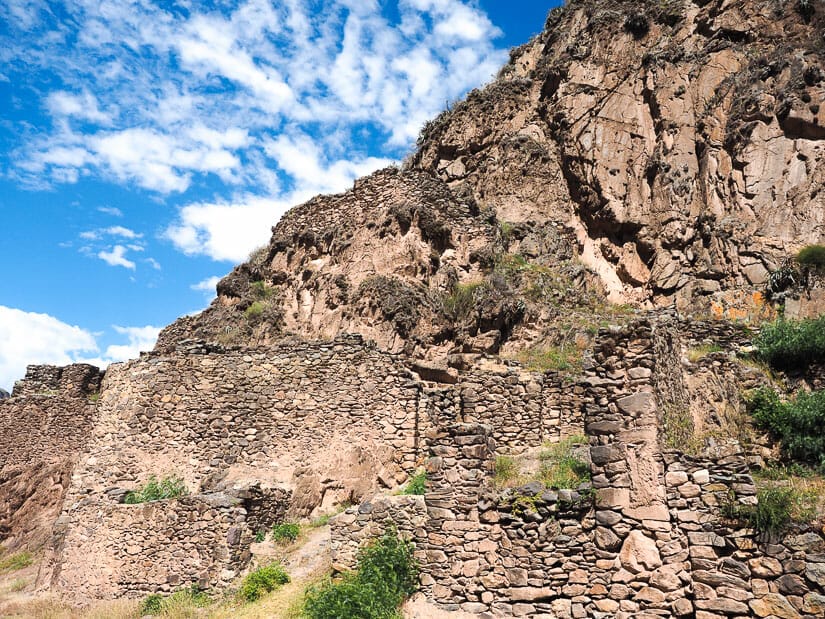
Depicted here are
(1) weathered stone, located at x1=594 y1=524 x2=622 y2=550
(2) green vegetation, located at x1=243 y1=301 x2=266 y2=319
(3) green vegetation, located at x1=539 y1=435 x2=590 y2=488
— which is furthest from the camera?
(2) green vegetation, located at x1=243 y1=301 x2=266 y2=319

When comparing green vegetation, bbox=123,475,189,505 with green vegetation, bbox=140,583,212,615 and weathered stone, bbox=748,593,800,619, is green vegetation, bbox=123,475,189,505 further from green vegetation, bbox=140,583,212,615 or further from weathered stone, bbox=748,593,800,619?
weathered stone, bbox=748,593,800,619

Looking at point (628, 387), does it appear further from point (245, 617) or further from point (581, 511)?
point (245, 617)

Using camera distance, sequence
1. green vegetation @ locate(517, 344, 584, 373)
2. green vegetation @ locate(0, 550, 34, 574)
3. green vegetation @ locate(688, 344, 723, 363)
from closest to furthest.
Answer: green vegetation @ locate(688, 344, 723, 363) < green vegetation @ locate(517, 344, 584, 373) < green vegetation @ locate(0, 550, 34, 574)

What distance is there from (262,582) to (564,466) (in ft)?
17.6

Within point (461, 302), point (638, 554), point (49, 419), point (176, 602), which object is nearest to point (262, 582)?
point (176, 602)

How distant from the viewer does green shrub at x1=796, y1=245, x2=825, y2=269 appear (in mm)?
18562

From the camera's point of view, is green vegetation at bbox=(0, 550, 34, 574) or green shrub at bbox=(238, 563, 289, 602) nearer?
green shrub at bbox=(238, 563, 289, 602)

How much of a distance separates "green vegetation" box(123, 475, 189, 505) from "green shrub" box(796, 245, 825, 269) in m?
18.8

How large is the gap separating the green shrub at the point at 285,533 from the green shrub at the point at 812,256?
16.9 meters

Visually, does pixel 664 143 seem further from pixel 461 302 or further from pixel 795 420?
pixel 795 420

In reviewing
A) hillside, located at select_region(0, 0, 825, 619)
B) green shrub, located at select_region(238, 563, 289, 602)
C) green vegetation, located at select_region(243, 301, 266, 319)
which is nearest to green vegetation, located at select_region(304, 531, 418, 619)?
hillside, located at select_region(0, 0, 825, 619)

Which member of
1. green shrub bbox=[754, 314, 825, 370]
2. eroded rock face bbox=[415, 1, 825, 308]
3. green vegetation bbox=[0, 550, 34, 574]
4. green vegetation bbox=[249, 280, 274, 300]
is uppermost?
eroded rock face bbox=[415, 1, 825, 308]

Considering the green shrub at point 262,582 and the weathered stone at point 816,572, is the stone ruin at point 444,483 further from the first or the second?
the green shrub at point 262,582

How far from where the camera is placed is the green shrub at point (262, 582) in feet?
32.8
